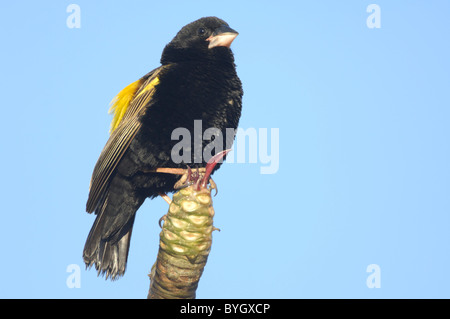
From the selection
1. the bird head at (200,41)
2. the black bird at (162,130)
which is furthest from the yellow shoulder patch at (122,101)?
the bird head at (200,41)

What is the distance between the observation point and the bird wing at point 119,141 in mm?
5402

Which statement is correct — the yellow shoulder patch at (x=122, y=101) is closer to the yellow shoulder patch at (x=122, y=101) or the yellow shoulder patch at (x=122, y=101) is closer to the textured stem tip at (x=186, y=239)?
the yellow shoulder patch at (x=122, y=101)

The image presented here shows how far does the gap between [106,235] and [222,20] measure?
2.71m

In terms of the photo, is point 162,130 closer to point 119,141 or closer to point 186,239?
point 119,141

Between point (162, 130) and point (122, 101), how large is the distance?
3.58ft

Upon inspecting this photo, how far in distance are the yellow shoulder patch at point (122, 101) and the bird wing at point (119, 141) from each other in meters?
0.19

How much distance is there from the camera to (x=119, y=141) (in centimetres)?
545

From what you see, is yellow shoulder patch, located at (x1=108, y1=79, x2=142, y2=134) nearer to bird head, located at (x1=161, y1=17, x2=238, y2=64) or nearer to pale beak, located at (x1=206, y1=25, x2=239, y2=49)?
bird head, located at (x1=161, y1=17, x2=238, y2=64)

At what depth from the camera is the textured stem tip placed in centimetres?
356

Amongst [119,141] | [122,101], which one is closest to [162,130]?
[119,141]

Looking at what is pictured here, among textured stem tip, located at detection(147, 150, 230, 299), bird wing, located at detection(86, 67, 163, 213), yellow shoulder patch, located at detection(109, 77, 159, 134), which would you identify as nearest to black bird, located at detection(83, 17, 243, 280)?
bird wing, located at detection(86, 67, 163, 213)

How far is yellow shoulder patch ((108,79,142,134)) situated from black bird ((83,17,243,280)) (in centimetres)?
16
